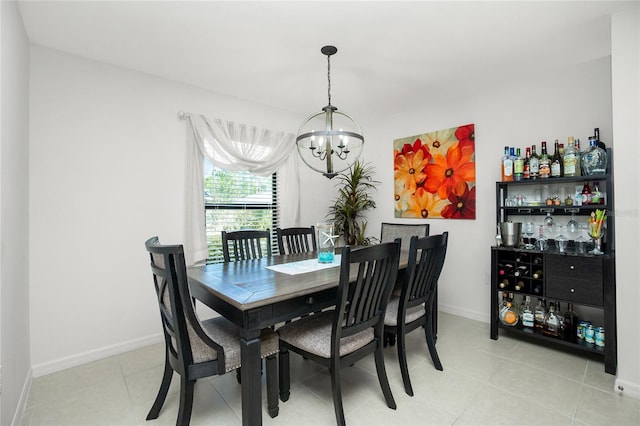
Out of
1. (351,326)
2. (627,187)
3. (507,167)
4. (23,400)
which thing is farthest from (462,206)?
(23,400)

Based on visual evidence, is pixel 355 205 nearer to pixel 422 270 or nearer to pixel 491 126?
pixel 491 126

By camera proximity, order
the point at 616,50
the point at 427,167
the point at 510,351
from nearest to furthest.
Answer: the point at 616,50 < the point at 510,351 < the point at 427,167

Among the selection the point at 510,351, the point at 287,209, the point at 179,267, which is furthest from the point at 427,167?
the point at 179,267

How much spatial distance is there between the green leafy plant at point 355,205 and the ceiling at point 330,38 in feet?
4.24

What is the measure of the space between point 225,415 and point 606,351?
2635 mm

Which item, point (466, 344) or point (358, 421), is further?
point (466, 344)

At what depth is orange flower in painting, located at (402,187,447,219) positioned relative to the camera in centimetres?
345

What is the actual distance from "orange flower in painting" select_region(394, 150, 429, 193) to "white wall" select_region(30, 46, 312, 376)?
2.54m

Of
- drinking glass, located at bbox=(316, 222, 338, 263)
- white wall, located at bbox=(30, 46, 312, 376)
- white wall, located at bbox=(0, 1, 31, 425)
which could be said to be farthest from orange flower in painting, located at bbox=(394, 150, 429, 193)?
white wall, located at bbox=(0, 1, 31, 425)

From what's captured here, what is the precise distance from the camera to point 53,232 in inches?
89.6

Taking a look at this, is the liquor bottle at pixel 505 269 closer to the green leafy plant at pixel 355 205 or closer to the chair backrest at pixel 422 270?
the chair backrest at pixel 422 270

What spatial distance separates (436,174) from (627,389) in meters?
2.30

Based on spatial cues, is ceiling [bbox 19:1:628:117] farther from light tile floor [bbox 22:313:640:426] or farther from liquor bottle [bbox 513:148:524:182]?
light tile floor [bbox 22:313:640:426]

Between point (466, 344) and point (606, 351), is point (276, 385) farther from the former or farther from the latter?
point (606, 351)
